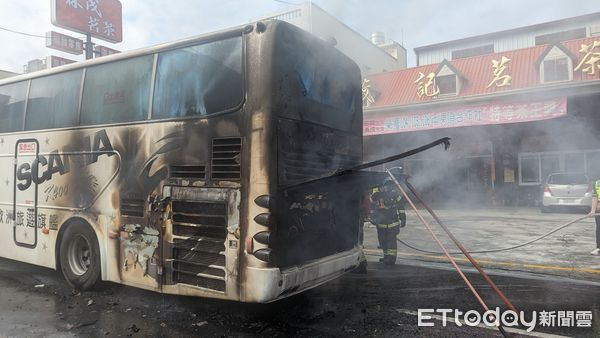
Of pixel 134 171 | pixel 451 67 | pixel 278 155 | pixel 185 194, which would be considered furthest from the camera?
pixel 451 67

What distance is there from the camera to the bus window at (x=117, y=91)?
3.96 meters

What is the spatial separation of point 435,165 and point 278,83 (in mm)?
7698

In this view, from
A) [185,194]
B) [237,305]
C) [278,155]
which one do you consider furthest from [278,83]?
[237,305]

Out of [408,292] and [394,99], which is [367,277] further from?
[394,99]

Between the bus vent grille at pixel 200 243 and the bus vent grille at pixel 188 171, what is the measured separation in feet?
0.77

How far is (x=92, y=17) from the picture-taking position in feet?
49.8

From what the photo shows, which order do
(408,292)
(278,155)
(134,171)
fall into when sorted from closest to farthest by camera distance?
1. (278,155)
2. (134,171)
3. (408,292)

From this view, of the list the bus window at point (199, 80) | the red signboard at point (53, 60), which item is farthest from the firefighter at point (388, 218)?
the red signboard at point (53, 60)

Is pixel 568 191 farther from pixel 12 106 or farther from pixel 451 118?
pixel 12 106

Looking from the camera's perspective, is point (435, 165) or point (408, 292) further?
point (435, 165)

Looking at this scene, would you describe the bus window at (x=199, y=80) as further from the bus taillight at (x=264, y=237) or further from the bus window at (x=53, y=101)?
the bus window at (x=53, y=101)

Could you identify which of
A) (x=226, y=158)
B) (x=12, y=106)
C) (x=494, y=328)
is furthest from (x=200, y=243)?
(x=12, y=106)

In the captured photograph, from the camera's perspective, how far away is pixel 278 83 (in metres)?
3.30

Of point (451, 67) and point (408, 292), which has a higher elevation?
point (451, 67)
